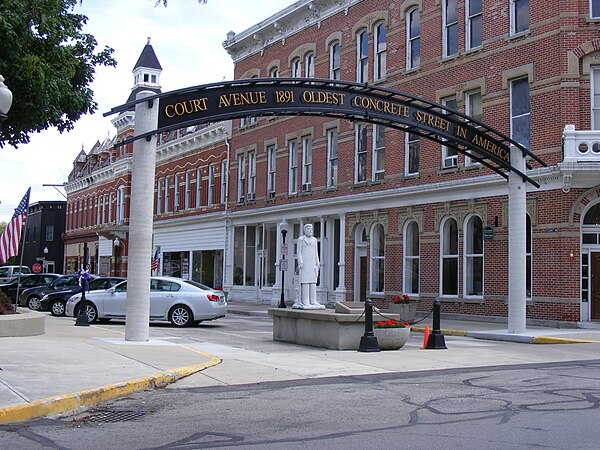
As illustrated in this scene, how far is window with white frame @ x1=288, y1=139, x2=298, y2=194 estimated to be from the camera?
36.3 meters

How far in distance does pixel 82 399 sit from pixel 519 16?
20.5 m

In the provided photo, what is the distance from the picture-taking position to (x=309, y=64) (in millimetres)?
35875

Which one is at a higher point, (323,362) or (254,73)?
(254,73)

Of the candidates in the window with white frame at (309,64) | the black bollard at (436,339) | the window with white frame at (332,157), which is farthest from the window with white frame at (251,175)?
the black bollard at (436,339)

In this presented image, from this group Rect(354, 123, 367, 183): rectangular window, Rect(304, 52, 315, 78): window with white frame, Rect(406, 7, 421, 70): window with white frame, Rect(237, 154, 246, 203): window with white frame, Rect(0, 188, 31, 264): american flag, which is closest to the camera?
Rect(0, 188, 31, 264): american flag

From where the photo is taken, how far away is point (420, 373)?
12.3 m

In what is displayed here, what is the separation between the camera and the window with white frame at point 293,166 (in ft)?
119

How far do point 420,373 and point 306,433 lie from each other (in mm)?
5122

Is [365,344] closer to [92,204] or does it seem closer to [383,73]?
[383,73]

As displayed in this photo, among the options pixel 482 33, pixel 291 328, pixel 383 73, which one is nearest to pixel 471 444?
pixel 291 328

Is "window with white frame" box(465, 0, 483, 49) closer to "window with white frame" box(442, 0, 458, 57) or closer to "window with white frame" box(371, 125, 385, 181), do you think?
"window with white frame" box(442, 0, 458, 57)

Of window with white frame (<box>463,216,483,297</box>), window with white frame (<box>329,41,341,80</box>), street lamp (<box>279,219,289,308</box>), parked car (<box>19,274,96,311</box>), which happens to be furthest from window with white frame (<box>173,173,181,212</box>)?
window with white frame (<box>463,216,483,297</box>)

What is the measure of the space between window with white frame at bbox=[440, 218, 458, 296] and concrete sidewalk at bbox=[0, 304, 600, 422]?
719cm

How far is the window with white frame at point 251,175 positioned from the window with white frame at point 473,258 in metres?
16.4
